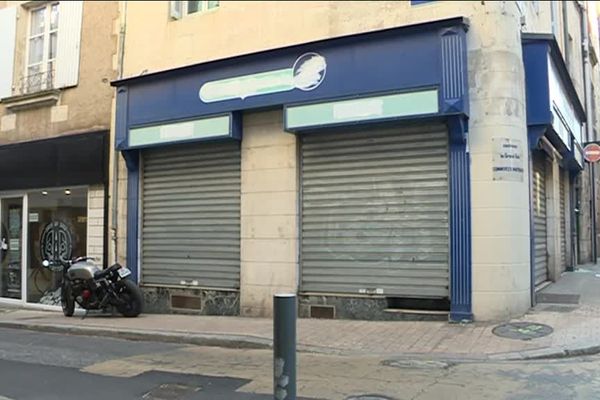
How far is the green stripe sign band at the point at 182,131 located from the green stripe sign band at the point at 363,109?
1.41 meters

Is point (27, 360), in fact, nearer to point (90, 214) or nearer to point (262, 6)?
point (90, 214)

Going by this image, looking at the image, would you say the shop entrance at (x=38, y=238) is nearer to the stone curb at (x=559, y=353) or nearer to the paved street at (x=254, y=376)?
the paved street at (x=254, y=376)

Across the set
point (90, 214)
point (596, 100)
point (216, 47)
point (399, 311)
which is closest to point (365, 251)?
point (399, 311)

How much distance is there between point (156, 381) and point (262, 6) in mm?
7253

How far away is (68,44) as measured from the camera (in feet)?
44.5

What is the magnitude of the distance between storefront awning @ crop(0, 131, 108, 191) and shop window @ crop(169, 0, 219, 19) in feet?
9.39

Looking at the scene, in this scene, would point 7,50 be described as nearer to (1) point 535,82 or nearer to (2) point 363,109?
(2) point 363,109

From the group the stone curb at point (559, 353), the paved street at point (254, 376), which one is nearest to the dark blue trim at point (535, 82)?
the stone curb at point (559, 353)

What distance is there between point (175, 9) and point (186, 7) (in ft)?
0.74

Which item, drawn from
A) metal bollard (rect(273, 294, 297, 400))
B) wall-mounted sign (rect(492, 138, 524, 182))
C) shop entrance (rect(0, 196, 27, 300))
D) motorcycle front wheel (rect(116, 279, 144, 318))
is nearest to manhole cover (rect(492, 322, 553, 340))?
wall-mounted sign (rect(492, 138, 524, 182))

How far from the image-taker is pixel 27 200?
14.0m

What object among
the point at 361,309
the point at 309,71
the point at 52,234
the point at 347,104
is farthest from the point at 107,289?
the point at 347,104

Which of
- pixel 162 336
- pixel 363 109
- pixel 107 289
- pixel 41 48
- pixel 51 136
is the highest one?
pixel 41 48

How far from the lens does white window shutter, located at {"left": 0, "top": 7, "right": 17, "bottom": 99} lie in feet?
47.8
